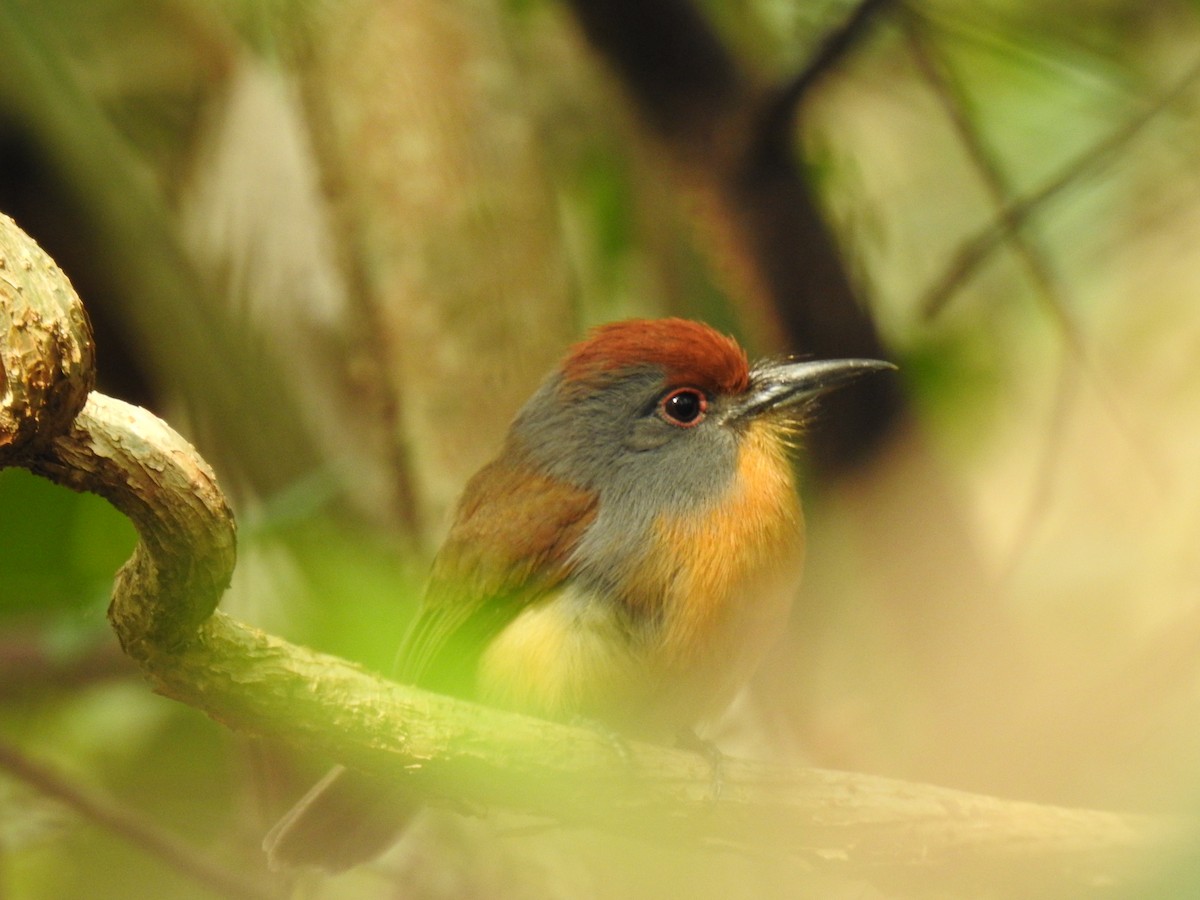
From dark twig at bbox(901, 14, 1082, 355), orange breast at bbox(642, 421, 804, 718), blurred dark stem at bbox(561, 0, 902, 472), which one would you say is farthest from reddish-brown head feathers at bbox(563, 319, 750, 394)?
dark twig at bbox(901, 14, 1082, 355)

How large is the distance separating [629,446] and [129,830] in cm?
146

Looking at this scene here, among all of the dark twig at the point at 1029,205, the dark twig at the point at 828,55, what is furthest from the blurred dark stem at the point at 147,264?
the dark twig at the point at 1029,205

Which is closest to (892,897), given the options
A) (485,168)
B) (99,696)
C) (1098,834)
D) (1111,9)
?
(1098,834)

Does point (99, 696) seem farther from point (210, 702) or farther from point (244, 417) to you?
point (210, 702)

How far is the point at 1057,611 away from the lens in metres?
4.84

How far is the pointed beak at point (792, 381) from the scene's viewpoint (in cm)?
310

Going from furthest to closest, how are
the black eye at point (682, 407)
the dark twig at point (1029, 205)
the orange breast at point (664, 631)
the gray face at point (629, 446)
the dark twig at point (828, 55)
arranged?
the dark twig at point (1029, 205), the black eye at point (682, 407), the dark twig at point (828, 55), the gray face at point (629, 446), the orange breast at point (664, 631)

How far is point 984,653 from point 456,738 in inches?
80.8

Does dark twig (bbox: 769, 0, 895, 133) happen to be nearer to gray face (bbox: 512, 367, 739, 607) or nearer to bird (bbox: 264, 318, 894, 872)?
bird (bbox: 264, 318, 894, 872)

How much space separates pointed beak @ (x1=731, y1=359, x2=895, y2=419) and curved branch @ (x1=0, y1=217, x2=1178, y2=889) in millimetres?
961

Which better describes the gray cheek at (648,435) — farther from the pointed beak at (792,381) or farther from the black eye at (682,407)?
the pointed beak at (792,381)

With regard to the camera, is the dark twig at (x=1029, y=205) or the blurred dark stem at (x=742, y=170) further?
the blurred dark stem at (x=742, y=170)

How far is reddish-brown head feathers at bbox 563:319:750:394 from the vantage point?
3.23 meters

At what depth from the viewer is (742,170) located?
11.9ft
